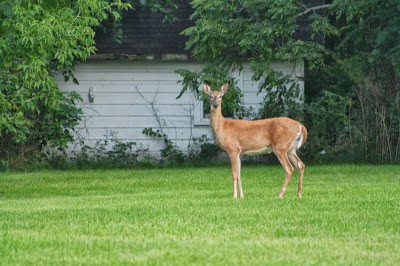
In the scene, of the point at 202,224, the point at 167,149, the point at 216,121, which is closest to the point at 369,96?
the point at 167,149

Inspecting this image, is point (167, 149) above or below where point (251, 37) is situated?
below

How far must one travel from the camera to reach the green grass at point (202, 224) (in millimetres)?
10703

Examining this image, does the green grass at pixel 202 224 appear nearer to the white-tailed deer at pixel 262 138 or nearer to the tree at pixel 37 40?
the white-tailed deer at pixel 262 138

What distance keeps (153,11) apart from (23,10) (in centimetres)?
1291

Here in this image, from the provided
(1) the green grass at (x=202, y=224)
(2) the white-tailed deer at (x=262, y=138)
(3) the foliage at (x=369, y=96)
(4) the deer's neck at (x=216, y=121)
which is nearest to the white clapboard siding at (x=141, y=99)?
(3) the foliage at (x=369, y=96)

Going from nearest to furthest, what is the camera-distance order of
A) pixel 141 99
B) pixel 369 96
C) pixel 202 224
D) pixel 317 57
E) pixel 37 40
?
pixel 202 224 < pixel 37 40 < pixel 317 57 < pixel 369 96 < pixel 141 99

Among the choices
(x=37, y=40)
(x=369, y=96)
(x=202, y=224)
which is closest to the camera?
(x=202, y=224)

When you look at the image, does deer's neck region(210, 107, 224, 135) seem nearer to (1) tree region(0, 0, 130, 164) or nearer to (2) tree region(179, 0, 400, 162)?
(1) tree region(0, 0, 130, 164)

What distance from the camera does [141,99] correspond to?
31.1 metres

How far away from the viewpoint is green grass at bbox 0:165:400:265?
35.1 feet

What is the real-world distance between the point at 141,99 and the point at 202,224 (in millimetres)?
17940

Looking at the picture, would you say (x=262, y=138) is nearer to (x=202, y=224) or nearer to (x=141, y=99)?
(x=202, y=224)

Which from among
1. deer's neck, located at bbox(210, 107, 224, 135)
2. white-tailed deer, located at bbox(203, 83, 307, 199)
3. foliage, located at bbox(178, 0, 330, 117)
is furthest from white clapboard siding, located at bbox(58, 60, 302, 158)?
white-tailed deer, located at bbox(203, 83, 307, 199)

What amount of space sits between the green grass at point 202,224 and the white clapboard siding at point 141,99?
8248mm
